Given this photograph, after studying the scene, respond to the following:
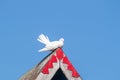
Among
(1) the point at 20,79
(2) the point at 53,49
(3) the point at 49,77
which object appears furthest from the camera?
(1) the point at 20,79

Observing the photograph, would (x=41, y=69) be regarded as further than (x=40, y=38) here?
No

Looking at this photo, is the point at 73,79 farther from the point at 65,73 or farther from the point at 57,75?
the point at 57,75

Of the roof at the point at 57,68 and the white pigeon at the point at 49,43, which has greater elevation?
the white pigeon at the point at 49,43

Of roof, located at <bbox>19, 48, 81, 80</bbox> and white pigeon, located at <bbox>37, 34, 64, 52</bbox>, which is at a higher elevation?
white pigeon, located at <bbox>37, 34, 64, 52</bbox>

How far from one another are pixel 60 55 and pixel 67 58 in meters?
0.18

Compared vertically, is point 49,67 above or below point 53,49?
below

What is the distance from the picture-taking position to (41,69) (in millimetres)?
10008

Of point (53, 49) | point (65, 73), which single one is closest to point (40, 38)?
point (53, 49)

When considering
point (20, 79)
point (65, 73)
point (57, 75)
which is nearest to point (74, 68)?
point (65, 73)

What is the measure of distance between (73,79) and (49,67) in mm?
612

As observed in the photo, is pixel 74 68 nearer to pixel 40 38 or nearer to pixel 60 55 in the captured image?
pixel 60 55

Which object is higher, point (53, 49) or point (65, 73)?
point (53, 49)

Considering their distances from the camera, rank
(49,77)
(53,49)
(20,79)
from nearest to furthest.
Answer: (49,77) → (53,49) → (20,79)

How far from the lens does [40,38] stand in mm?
11008
